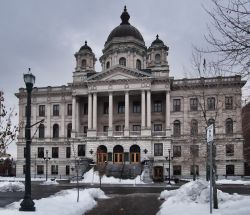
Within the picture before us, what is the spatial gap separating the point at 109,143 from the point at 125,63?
57.8ft

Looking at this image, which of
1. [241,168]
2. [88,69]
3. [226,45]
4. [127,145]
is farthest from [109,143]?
[226,45]

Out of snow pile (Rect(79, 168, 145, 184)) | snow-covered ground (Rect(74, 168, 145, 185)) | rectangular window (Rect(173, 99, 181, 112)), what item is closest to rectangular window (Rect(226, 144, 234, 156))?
rectangular window (Rect(173, 99, 181, 112))

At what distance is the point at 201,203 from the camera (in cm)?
1859

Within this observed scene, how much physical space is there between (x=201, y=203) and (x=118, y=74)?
52868 mm

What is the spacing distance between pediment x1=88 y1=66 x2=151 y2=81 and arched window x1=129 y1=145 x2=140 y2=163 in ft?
39.3

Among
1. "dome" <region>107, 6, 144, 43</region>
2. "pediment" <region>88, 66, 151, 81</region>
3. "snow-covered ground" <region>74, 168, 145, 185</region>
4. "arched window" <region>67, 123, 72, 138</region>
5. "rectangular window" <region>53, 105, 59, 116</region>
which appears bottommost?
"snow-covered ground" <region>74, 168, 145, 185</region>

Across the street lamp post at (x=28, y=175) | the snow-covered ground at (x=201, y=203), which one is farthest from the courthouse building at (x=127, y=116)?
the street lamp post at (x=28, y=175)

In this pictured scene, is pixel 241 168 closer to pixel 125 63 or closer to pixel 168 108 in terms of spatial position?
pixel 168 108

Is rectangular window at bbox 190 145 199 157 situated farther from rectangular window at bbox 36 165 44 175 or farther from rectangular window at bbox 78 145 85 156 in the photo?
rectangular window at bbox 36 165 44 175

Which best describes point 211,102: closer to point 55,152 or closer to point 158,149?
point 158,149

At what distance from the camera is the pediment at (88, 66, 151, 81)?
2726 inches

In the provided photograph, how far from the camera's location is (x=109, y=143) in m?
68.5

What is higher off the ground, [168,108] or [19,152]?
[168,108]

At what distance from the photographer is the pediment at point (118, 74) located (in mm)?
69250
